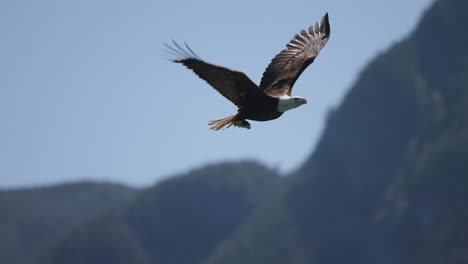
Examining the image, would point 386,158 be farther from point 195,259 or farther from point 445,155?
point 195,259

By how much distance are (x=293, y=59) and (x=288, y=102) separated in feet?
9.88

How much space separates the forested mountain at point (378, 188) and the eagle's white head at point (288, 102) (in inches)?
4968

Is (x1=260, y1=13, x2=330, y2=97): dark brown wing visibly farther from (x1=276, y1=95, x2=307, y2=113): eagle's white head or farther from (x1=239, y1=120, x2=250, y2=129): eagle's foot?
(x1=239, y1=120, x2=250, y2=129): eagle's foot

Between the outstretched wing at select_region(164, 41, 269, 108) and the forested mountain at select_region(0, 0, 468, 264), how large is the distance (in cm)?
12722

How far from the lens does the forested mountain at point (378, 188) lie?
145 metres

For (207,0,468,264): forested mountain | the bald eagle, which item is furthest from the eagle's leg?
(207,0,468,264): forested mountain

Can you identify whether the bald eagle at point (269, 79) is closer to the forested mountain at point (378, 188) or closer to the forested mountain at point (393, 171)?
the forested mountain at point (393, 171)

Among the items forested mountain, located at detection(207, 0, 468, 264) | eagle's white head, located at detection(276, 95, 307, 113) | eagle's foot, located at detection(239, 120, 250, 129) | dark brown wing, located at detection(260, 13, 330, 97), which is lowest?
eagle's white head, located at detection(276, 95, 307, 113)

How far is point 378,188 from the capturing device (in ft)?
564

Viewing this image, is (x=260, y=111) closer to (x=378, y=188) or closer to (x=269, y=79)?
(x=269, y=79)

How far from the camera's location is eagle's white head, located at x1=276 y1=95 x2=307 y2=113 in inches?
587

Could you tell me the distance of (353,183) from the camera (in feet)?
596

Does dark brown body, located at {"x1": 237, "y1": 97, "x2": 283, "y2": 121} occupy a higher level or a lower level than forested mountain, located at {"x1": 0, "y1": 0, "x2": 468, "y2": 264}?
lower

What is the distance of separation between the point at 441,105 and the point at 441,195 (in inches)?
1112
